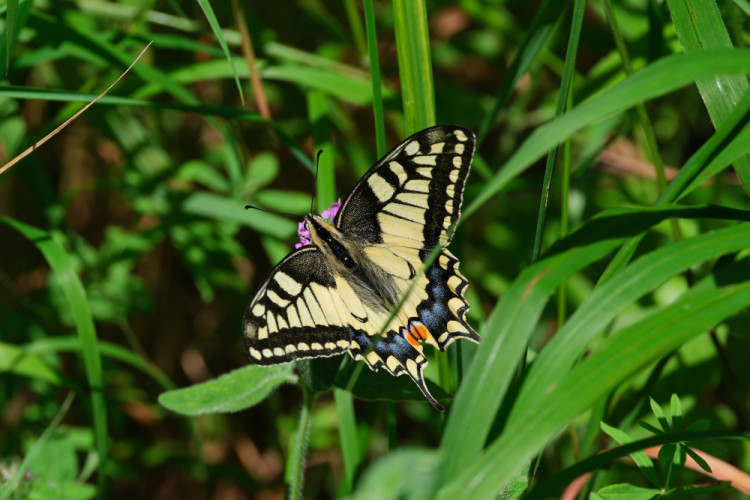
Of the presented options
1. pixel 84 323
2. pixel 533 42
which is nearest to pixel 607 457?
pixel 533 42

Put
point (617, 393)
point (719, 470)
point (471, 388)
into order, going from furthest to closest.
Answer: point (617, 393), point (719, 470), point (471, 388)

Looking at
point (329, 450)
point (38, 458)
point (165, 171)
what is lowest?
point (329, 450)

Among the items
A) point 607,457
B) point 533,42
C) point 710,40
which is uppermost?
point 533,42

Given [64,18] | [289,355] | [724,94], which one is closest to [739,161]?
[724,94]

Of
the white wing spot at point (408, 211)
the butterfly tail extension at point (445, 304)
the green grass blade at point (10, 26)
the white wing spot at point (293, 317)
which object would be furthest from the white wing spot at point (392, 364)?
the green grass blade at point (10, 26)

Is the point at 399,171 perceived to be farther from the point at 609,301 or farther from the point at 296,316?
the point at 609,301

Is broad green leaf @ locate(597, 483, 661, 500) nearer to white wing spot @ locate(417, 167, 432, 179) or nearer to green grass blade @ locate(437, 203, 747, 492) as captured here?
green grass blade @ locate(437, 203, 747, 492)

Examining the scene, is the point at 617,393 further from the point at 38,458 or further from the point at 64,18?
the point at 64,18
